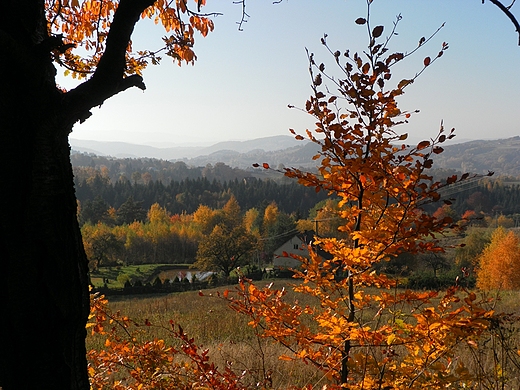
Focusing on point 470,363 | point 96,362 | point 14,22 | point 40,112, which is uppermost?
point 14,22

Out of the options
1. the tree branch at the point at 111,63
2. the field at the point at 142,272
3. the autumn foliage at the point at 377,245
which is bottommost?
the field at the point at 142,272

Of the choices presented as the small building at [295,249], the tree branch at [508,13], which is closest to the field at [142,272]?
the small building at [295,249]

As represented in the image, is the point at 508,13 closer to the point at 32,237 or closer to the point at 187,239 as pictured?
the point at 32,237

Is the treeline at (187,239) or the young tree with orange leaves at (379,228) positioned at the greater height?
the young tree with orange leaves at (379,228)

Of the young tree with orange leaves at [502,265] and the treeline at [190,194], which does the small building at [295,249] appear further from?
the treeline at [190,194]

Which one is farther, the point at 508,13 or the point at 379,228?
the point at 379,228

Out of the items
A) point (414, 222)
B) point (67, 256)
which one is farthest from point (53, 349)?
point (414, 222)

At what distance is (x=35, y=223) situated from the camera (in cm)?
151

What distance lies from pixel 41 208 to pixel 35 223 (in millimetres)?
65

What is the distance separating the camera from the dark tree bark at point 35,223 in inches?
58.4

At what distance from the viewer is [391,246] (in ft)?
6.85

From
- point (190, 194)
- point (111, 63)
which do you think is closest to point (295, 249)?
point (111, 63)

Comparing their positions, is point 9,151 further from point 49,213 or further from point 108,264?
point 108,264

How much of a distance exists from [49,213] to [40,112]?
1.39 ft
